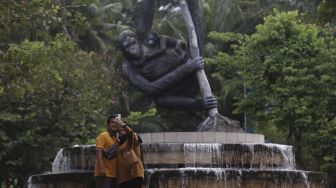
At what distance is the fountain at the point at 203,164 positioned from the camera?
41.6ft

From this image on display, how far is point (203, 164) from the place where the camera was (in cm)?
1359

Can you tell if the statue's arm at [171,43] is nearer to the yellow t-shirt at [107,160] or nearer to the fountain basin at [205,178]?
the fountain basin at [205,178]

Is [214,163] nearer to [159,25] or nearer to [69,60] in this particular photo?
[69,60]

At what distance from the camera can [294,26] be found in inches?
870

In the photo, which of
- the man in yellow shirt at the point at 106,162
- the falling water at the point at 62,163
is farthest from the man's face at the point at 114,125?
the falling water at the point at 62,163

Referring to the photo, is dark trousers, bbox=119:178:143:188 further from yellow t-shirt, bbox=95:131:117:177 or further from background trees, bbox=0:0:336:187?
background trees, bbox=0:0:336:187

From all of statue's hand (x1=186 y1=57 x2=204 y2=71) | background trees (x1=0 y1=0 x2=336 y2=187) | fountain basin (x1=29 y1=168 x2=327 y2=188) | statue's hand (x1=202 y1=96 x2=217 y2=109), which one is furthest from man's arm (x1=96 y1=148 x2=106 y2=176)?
background trees (x1=0 y1=0 x2=336 y2=187)

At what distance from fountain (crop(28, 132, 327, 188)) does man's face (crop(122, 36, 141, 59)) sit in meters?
1.87

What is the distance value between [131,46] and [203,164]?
337 cm

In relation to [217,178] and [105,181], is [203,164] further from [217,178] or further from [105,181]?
[105,181]

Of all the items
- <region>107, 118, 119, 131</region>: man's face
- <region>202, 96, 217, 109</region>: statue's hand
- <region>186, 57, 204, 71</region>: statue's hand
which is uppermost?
<region>186, 57, 204, 71</region>: statue's hand

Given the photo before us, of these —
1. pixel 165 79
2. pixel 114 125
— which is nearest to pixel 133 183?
pixel 114 125

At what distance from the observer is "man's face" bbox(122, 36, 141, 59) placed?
15.8m

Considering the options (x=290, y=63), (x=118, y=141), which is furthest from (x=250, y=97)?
(x=118, y=141)
